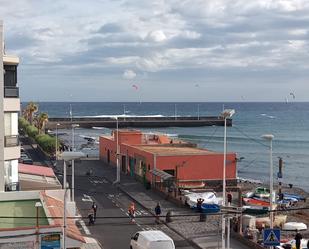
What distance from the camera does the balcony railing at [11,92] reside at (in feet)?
94.9

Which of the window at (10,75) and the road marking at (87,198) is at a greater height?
the window at (10,75)

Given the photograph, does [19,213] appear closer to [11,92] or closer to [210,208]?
[11,92]

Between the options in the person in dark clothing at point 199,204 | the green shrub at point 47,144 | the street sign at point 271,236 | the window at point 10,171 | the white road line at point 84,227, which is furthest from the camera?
the green shrub at point 47,144

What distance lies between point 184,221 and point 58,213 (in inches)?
560

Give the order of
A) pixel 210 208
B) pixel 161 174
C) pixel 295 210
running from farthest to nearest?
pixel 161 174, pixel 295 210, pixel 210 208

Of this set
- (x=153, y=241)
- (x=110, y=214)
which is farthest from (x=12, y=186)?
(x=110, y=214)

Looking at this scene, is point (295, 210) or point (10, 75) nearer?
point (10, 75)

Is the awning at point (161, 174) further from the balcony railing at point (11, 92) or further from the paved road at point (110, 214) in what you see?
the balcony railing at point (11, 92)

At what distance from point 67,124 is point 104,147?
298 ft

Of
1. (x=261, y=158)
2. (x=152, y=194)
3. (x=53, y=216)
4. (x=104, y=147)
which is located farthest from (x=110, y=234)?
(x=261, y=158)

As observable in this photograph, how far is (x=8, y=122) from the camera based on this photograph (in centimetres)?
2912

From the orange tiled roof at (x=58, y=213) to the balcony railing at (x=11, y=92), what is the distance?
483 centimetres

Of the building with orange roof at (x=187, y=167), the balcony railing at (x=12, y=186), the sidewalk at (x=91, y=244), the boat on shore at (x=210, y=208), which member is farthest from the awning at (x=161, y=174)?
the balcony railing at (x=12, y=186)

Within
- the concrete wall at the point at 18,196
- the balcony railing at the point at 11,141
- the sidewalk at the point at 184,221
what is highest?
the balcony railing at the point at 11,141
